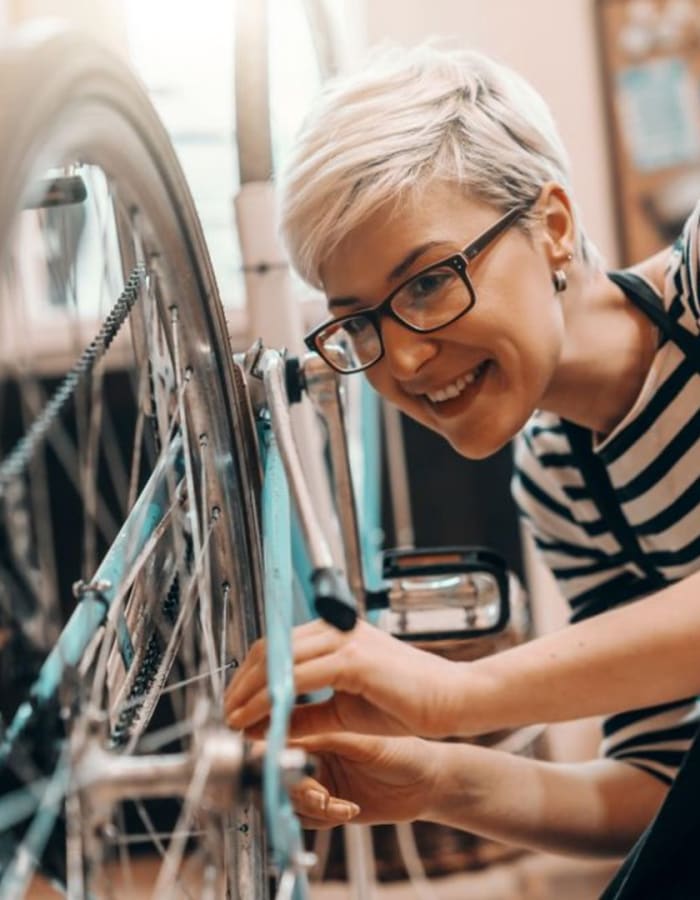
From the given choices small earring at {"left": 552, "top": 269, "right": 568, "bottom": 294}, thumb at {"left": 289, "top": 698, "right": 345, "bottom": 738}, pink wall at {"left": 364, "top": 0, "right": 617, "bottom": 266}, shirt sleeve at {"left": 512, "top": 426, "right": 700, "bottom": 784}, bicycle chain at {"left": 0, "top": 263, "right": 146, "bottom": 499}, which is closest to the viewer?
bicycle chain at {"left": 0, "top": 263, "right": 146, "bottom": 499}

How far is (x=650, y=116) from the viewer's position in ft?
7.24

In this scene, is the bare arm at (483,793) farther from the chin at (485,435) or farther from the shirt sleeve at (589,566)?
the chin at (485,435)

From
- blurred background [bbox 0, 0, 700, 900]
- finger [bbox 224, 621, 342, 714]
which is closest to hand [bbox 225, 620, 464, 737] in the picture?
finger [bbox 224, 621, 342, 714]

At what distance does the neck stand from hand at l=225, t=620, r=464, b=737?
0.38 metres

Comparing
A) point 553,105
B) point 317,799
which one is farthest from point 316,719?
point 553,105

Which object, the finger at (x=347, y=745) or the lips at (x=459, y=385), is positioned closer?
the finger at (x=347, y=745)

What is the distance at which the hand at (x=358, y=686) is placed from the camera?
0.70 meters

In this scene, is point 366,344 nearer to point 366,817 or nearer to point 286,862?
point 366,817

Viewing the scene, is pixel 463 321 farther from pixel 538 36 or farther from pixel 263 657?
pixel 538 36

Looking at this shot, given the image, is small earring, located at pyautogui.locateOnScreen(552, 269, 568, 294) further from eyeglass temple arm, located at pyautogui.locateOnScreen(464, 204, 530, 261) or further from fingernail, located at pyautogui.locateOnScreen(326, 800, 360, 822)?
fingernail, located at pyautogui.locateOnScreen(326, 800, 360, 822)

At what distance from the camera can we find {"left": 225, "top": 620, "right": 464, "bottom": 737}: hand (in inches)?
27.7

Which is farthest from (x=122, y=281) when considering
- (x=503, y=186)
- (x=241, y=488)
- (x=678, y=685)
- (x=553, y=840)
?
(x=553, y=840)

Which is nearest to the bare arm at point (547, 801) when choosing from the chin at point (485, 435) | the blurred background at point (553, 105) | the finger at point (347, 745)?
the finger at point (347, 745)

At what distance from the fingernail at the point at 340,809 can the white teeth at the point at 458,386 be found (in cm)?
32
